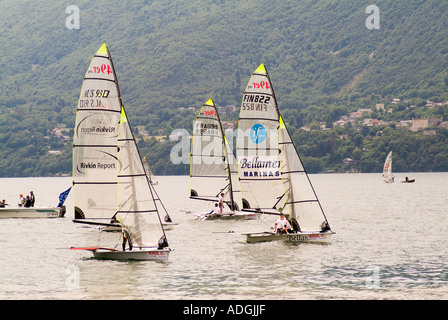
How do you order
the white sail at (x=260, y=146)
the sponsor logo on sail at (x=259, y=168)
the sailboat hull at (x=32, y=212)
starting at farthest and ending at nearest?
the sailboat hull at (x=32, y=212) → the sponsor logo on sail at (x=259, y=168) → the white sail at (x=260, y=146)

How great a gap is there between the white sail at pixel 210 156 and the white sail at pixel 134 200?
90.1ft

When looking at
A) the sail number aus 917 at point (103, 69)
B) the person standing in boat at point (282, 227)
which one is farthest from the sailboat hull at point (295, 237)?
the sail number aus 917 at point (103, 69)

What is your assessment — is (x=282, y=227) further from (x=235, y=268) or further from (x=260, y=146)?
(x=260, y=146)

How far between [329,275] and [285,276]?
216cm

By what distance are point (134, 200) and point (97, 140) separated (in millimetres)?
6380

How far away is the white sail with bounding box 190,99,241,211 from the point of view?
65.6 meters

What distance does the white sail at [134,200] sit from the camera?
37.5 m

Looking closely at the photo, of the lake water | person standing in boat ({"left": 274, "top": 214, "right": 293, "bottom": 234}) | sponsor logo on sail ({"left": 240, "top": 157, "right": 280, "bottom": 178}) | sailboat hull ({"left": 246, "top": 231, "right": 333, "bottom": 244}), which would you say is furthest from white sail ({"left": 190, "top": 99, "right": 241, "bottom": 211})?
person standing in boat ({"left": 274, "top": 214, "right": 293, "bottom": 234})

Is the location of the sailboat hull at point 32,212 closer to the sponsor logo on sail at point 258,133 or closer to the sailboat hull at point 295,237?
the sponsor logo on sail at point 258,133

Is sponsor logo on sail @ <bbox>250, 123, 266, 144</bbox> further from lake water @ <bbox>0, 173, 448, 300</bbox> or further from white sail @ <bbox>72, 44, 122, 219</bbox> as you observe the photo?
white sail @ <bbox>72, 44, 122, 219</bbox>

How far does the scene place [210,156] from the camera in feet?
216

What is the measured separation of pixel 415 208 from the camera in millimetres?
91188

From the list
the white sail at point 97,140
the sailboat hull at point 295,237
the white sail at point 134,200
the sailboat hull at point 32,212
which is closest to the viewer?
the white sail at point 134,200
